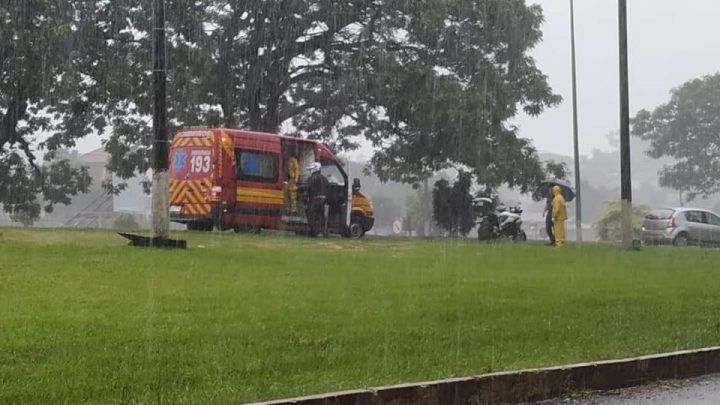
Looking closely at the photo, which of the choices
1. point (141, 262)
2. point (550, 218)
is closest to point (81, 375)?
point (141, 262)

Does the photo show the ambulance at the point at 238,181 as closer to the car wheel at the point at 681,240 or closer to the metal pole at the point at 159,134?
the metal pole at the point at 159,134

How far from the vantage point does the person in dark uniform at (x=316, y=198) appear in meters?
20.4

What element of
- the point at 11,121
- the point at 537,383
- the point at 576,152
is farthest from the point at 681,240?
the point at 537,383

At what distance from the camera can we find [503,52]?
2878 cm

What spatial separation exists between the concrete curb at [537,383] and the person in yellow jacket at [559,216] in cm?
1245

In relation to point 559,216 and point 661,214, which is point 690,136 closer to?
point 661,214

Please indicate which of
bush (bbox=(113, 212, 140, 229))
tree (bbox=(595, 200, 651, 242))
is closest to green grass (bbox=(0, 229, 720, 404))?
bush (bbox=(113, 212, 140, 229))

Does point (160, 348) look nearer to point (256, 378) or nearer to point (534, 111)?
point (256, 378)

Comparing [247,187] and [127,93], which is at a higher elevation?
[127,93]

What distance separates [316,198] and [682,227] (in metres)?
13.6

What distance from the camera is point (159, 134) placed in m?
13.6

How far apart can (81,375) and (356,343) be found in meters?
2.37

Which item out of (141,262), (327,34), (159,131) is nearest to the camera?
(141,262)

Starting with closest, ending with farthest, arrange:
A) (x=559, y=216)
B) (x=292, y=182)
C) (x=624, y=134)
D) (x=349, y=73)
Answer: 1. (x=624, y=134)
2. (x=559, y=216)
3. (x=292, y=182)
4. (x=349, y=73)
